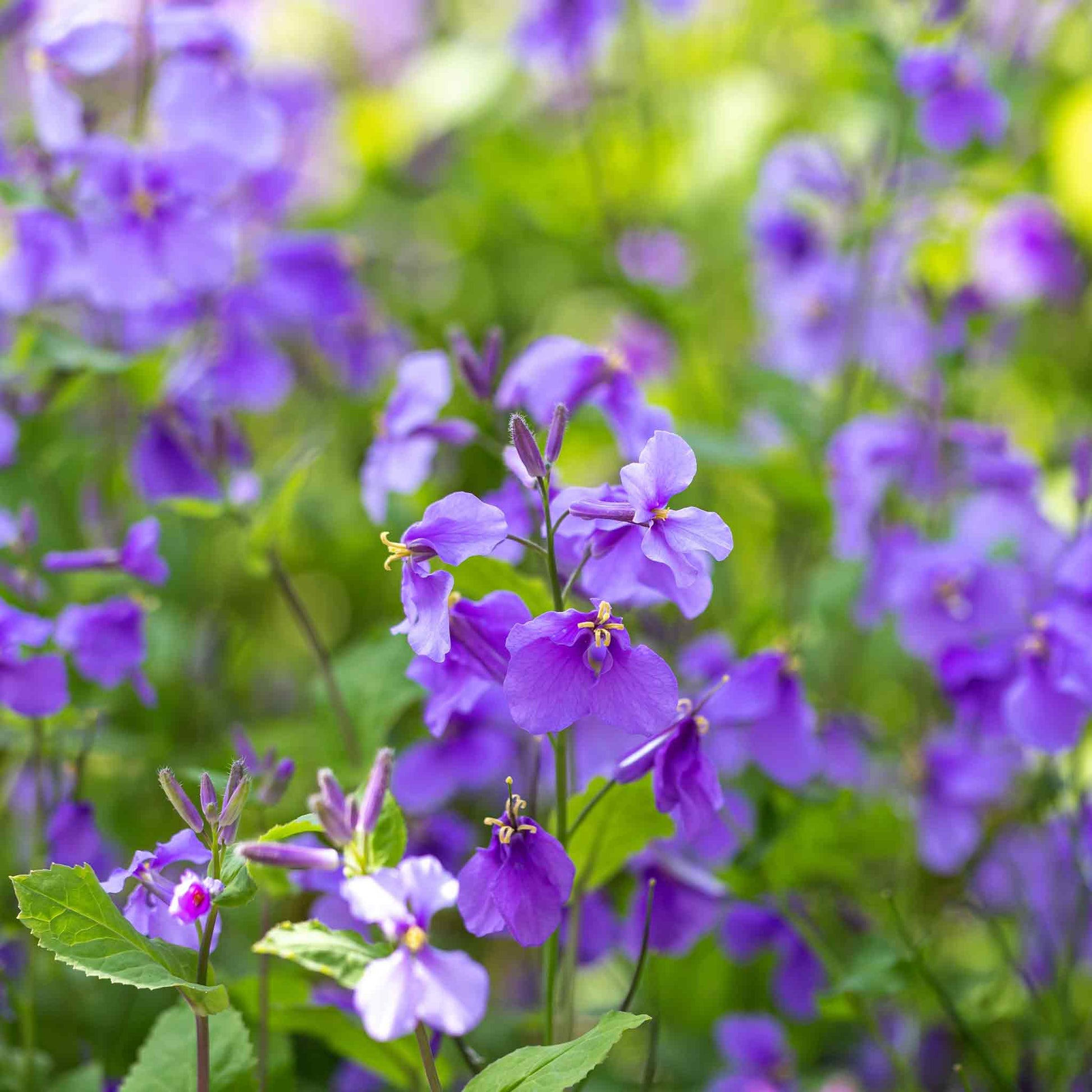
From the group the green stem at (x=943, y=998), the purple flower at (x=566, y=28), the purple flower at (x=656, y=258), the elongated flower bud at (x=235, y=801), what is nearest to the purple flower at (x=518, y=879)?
the elongated flower bud at (x=235, y=801)

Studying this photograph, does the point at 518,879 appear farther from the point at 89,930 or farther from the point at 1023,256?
the point at 1023,256

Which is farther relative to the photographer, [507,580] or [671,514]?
[507,580]

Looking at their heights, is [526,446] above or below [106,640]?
above

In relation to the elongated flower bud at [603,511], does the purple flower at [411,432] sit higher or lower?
lower

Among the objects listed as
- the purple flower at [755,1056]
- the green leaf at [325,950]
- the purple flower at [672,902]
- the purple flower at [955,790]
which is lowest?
the purple flower at [755,1056]

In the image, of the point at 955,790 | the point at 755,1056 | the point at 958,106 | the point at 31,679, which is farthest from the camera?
the point at 958,106

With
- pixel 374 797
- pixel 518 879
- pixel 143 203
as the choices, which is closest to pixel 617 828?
pixel 518 879

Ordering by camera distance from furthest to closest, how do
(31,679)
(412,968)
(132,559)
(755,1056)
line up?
(755,1056) < (132,559) < (31,679) < (412,968)

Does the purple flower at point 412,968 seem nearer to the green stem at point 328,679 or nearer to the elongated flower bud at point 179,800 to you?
the elongated flower bud at point 179,800
